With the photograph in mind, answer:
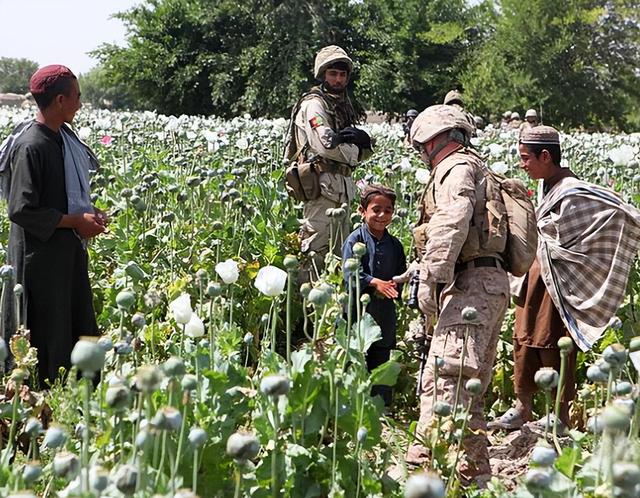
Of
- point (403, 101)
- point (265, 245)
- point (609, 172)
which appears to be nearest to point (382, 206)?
point (265, 245)

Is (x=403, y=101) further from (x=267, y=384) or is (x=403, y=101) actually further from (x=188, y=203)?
(x=267, y=384)

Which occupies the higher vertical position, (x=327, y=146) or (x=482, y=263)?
(x=327, y=146)

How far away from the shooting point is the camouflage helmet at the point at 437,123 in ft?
11.6

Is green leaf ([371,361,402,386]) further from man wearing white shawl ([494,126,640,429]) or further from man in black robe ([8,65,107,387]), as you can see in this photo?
man in black robe ([8,65,107,387])

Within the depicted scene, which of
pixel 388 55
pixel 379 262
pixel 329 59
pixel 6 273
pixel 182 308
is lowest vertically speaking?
Answer: pixel 182 308

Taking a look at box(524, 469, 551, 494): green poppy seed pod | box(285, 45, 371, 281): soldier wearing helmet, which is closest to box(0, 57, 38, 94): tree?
box(285, 45, 371, 281): soldier wearing helmet

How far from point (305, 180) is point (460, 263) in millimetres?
1962

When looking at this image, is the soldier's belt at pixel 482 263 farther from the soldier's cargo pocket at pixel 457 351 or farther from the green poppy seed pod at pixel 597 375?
the green poppy seed pod at pixel 597 375

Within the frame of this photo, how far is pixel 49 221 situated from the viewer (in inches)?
147

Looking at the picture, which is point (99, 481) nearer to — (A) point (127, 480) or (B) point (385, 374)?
(A) point (127, 480)

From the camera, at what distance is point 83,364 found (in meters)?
1.71

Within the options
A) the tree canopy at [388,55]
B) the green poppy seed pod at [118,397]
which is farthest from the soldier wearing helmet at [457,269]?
the tree canopy at [388,55]

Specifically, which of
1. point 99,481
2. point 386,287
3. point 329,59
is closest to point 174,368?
point 99,481

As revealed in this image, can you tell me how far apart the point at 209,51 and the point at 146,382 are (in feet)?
106
